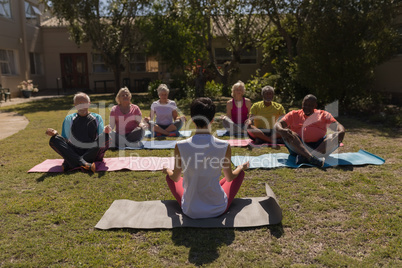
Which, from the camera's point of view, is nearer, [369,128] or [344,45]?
[369,128]

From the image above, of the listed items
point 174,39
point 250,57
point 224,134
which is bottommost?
point 224,134

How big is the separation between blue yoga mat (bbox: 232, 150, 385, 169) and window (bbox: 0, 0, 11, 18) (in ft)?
55.4

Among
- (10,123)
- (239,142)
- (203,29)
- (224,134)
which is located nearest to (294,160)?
(239,142)

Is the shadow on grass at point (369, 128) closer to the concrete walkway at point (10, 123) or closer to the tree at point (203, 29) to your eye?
the tree at point (203, 29)

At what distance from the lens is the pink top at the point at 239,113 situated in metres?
7.56

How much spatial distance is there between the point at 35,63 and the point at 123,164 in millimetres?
18775

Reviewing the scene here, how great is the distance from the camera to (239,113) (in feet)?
24.9

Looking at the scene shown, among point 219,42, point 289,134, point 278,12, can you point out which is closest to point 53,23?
point 219,42

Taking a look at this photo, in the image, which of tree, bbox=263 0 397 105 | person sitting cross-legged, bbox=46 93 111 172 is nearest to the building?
tree, bbox=263 0 397 105

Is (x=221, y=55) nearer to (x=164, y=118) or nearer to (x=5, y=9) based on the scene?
(x=5, y=9)

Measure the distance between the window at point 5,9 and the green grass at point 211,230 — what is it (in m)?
15.2

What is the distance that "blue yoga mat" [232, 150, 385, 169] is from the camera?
525cm

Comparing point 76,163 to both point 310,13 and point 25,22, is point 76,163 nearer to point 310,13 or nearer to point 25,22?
point 310,13

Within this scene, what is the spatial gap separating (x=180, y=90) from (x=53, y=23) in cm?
1190
